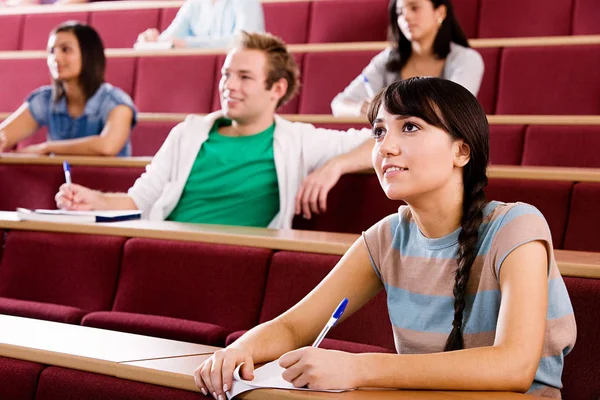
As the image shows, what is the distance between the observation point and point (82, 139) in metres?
1.21

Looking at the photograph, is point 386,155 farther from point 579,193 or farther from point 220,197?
point 220,197

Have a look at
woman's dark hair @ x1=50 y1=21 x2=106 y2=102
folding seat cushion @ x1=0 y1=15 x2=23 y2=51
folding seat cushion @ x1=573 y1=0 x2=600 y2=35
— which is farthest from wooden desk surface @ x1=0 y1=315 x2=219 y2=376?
folding seat cushion @ x1=0 y1=15 x2=23 y2=51

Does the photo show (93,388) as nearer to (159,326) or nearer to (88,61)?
(159,326)

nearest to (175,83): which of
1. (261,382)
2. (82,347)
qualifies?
(82,347)

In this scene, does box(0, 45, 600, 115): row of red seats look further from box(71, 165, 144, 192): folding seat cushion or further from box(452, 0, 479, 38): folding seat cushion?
box(71, 165, 144, 192): folding seat cushion

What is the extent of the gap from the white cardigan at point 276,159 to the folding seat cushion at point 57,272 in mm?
156

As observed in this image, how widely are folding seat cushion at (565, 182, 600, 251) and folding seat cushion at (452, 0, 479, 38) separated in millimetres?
732

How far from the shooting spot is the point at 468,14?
146 centimetres

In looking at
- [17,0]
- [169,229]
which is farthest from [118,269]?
[17,0]

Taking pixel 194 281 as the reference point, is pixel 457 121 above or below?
above

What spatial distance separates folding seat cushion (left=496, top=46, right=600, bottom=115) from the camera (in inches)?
46.9

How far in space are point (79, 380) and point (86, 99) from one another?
829 mm

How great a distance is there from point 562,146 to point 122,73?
0.78m

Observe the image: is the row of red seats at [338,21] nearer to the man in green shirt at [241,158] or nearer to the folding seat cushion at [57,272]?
the man in green shirt at [241,158]
